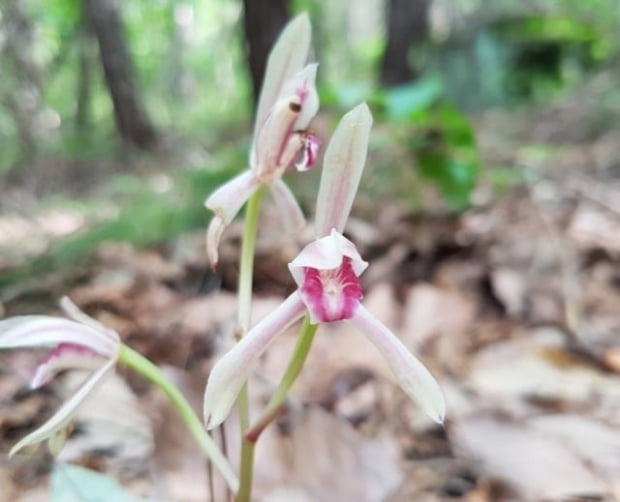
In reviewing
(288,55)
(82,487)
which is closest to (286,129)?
(288,55)

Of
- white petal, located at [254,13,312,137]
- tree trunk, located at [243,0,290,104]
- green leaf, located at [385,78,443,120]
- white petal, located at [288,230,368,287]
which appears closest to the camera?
white petal, located at [288,230,368,287]

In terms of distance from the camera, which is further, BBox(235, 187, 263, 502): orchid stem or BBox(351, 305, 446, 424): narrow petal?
BBox(235, 187, 263, 502): orchid stem

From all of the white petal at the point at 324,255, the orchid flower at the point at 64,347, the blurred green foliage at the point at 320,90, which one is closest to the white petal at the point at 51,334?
the orchid flower at the point at 64,347

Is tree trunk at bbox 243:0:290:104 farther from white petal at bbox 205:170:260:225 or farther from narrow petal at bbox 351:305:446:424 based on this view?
Result: narrow petal at bbox 351:305:446:424

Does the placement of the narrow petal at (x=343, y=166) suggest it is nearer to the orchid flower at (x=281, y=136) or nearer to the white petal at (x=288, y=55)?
the orchid flower at (x=281, y=136)

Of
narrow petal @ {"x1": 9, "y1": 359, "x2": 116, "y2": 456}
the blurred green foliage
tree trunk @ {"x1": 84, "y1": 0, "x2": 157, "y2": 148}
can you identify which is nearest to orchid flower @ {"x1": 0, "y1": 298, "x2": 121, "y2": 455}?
narrow petal @ {"x1": 9, "y1": 359, "x2": 116, "y2": 456}
